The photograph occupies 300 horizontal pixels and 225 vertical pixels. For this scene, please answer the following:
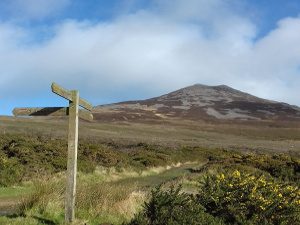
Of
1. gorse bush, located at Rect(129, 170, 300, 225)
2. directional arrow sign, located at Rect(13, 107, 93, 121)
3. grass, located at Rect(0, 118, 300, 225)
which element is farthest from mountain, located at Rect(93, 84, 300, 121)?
directional arrow sign, located at Rect(13, 107, 93, 121)

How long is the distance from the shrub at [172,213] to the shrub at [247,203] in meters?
0.60

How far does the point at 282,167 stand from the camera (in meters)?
28.7

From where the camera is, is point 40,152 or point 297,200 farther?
point 40,152

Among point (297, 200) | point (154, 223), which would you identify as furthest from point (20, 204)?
point (297, 200)

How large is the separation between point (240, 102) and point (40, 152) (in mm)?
151132

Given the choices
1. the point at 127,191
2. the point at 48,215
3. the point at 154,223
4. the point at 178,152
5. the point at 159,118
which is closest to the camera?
the point at 154,223

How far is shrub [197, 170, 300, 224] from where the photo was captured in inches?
441

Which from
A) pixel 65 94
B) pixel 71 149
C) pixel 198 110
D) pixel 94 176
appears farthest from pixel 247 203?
pixel 198 110

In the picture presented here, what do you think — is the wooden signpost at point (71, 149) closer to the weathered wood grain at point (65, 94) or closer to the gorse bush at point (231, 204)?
the weathered wood grain at point (65, 94)

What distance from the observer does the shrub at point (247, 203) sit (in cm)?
1120

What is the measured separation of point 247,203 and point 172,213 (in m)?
2.39

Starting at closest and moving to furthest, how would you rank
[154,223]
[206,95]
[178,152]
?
[154,223]
[178,152]
[206,95]

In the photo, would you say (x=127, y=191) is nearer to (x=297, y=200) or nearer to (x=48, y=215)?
(x=48, y=215)

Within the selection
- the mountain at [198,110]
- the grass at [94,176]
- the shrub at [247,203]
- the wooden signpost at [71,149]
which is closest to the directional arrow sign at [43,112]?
the wooden signpost at [71,149]
